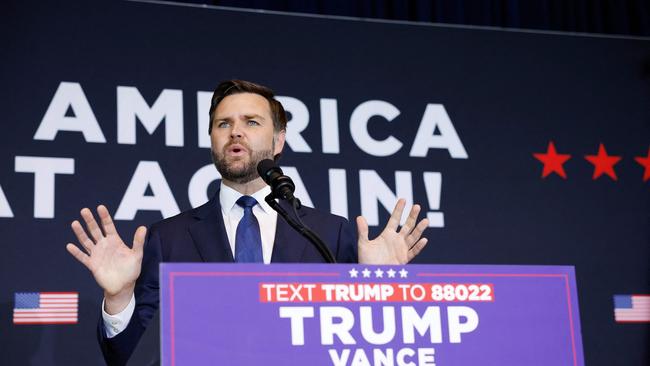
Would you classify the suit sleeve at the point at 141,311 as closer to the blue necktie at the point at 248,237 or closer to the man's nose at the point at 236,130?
the blue necktie at the point at 248,237

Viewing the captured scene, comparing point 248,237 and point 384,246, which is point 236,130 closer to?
point 248,237

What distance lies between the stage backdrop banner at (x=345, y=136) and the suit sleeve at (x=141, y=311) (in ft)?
3.51

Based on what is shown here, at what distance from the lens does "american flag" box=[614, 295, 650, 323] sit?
395cm

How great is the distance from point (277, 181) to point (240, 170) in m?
0.57

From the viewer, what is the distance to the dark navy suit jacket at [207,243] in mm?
2305

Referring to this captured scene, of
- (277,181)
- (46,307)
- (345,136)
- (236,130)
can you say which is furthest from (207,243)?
(345,136)

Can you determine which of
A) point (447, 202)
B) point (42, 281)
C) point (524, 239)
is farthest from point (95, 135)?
point (524, 239)

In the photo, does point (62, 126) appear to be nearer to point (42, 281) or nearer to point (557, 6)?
point (42, 281)

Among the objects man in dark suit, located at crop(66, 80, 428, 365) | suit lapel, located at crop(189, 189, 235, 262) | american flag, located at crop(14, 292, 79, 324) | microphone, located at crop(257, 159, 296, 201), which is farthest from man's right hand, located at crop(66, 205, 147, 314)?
american flag, located at crop(14, 292, 79, 324)

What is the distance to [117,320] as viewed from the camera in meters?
2.00

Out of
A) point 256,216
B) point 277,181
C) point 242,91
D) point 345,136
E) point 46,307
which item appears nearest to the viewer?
A: point 277,181

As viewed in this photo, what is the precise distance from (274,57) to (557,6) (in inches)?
57.8

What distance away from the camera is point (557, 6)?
176 inches

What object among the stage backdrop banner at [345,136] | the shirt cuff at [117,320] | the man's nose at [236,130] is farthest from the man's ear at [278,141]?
the stage backdrop banner at [345,136]
